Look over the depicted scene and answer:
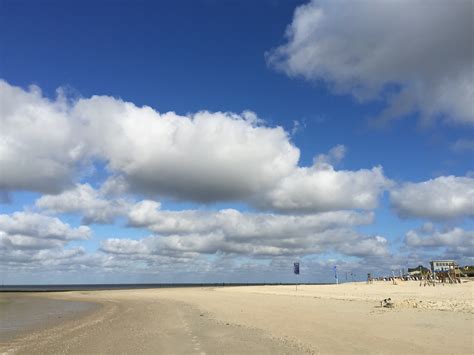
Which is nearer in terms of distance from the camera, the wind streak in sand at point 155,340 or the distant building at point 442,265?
the wind streak in sand at point 155,340

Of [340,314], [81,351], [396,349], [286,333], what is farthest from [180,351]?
[340,314]

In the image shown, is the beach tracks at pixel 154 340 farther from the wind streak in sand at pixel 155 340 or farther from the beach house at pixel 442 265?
the beach house at pixel 442 265

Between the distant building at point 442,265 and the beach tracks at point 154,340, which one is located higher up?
the distant building at point 442,265

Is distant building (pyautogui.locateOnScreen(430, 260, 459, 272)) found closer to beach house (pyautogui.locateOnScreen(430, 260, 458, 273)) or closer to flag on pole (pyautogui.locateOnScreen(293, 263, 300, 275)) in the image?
beach house (pyautogui.locateOnScreen(430, 260, 458, 273))

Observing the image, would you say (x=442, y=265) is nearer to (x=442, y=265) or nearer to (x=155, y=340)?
(x=442, y=265)

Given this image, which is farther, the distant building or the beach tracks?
the distant building

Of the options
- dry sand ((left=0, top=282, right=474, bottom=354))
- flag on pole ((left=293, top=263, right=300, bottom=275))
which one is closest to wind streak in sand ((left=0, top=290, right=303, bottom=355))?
dry sand ((left=0, top=282, right=474, bottom=354))

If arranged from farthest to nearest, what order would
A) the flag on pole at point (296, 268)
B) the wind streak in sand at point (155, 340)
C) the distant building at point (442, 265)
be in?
1. the distant building at point (442, 265)
2. the flag on pole at point (296, 268)
3. the wind streak in sand at point (155, 340)

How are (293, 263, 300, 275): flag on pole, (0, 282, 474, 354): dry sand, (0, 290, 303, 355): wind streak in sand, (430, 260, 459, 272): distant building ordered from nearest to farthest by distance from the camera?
(0, 282, 474, 354): dry sand < (0, 290, 303, 355): wind streak in sand < (293, 263, 300, 275): flag on pole < (430, 260, 459, 272): distant building

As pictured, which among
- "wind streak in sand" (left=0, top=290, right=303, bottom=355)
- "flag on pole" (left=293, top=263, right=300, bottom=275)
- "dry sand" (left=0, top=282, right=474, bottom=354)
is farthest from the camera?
"flag on pole" (left=293, top=263, right=300, bottom=275)

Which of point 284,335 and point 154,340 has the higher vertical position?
point 284,335

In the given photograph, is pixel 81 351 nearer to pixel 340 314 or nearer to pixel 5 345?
pixel 5 345

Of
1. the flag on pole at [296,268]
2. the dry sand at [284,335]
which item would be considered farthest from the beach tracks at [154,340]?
the flag on pole at [296,268]

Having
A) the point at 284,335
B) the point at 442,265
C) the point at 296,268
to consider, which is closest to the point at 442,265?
the point at 442,265
